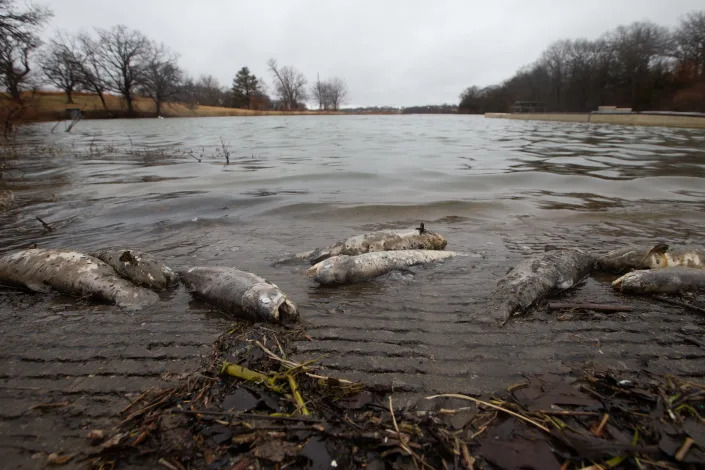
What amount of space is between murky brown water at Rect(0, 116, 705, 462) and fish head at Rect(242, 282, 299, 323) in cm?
23

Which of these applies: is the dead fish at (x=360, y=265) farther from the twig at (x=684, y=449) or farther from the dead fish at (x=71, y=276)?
the twig at (x=684, y=449)

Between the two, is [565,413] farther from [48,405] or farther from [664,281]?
[48,405]

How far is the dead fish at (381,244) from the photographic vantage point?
407 cm

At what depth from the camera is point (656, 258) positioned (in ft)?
11.2

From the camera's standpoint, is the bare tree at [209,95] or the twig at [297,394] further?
the bare tree at [209,95]

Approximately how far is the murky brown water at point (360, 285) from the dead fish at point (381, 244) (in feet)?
1.29

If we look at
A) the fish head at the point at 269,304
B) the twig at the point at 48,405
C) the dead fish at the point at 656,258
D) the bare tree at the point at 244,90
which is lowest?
the twig at the point at 48,405

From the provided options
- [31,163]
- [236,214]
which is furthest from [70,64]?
[236,214]

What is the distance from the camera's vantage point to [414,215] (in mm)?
6148

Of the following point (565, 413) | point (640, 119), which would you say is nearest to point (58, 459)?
point (565, 413)

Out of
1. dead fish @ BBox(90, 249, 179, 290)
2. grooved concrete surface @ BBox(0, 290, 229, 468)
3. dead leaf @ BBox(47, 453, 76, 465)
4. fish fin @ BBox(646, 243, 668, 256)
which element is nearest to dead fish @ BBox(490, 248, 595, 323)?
fish fin @ BBox(646, 243, 668, 256)

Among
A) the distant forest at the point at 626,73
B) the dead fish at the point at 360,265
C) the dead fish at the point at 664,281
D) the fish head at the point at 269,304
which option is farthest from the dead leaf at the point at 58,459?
the distant forest at the point at 626,73

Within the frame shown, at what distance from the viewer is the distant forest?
151 feet

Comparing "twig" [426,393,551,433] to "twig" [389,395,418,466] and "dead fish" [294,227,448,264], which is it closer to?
"twig" [389,395,418,466]
